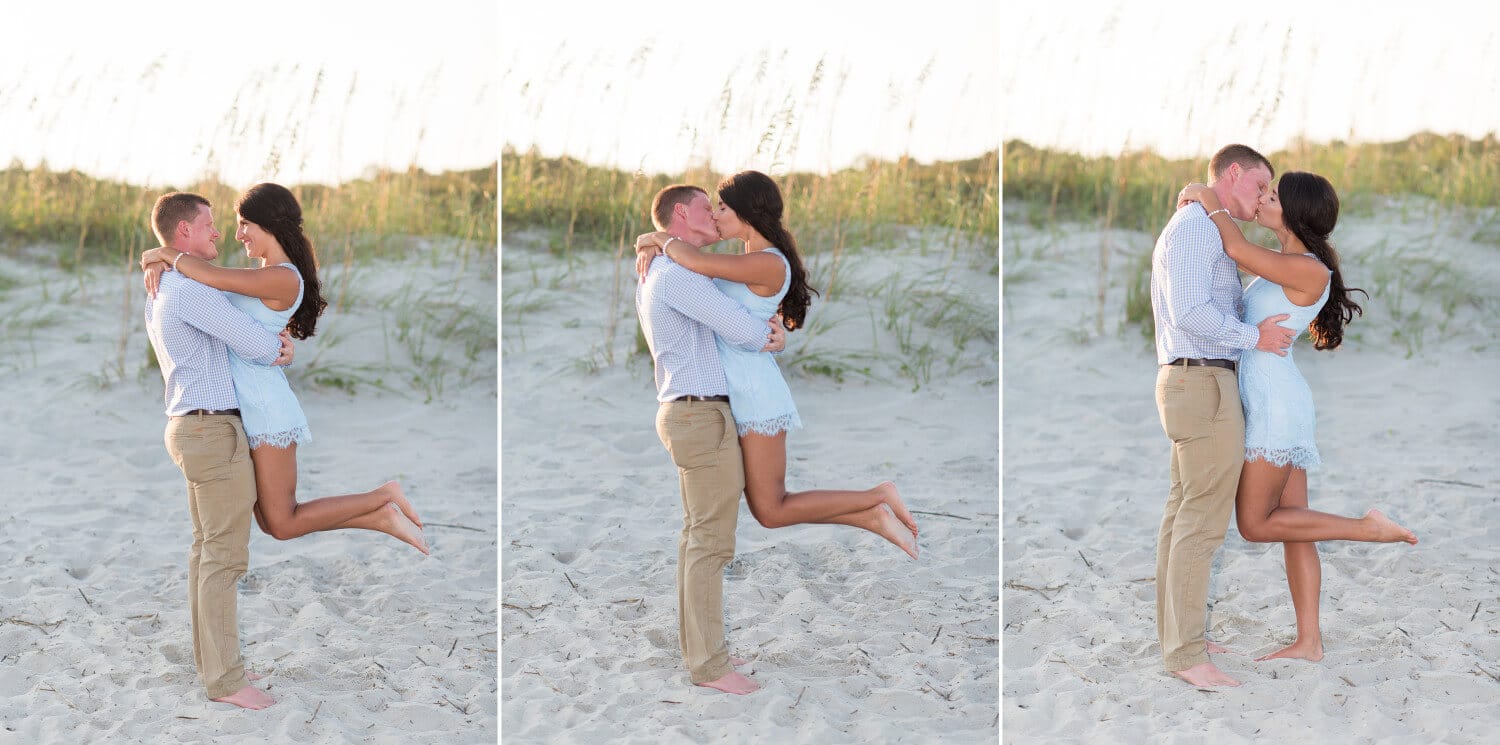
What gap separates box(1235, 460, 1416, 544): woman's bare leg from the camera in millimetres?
4145

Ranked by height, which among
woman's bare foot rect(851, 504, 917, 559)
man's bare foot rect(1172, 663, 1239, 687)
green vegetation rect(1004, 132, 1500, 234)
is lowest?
man's bare foot rect(1172, 663, 1239, 687)

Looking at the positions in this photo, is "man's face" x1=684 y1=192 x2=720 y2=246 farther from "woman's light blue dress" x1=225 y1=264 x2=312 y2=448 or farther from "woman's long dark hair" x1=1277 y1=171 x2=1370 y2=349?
"woman's long dark hair" x1=1277 y1=171 x2=1370 y2=349

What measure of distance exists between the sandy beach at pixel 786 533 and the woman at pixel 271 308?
1.17 meters

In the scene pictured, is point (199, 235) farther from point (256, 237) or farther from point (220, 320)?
point (220, 320)

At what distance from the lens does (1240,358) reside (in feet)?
13.6

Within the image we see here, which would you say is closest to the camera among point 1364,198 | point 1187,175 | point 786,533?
point 786,533

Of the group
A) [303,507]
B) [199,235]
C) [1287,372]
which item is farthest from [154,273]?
[1287,372]

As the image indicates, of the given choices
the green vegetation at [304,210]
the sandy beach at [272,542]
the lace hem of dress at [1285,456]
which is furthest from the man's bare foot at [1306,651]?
the green vegetation at [304,210]

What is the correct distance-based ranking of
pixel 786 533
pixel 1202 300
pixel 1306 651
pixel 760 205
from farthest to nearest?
pixel 786 533 < pixel 1306 651 < pixel 760 205 < pixel 1202 300

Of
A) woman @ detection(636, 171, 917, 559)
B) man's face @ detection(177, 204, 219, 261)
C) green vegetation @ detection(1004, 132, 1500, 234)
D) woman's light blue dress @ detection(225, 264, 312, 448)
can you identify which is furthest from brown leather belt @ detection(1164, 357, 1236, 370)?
green vegetation @ detection(1004, 132, 1500, 234)

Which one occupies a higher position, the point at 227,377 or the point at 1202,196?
the point at 1202,196

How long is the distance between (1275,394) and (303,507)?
259 centimetres

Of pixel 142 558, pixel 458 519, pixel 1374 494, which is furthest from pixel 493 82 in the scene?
pixel 1374 494

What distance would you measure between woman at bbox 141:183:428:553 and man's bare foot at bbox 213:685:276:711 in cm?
49
